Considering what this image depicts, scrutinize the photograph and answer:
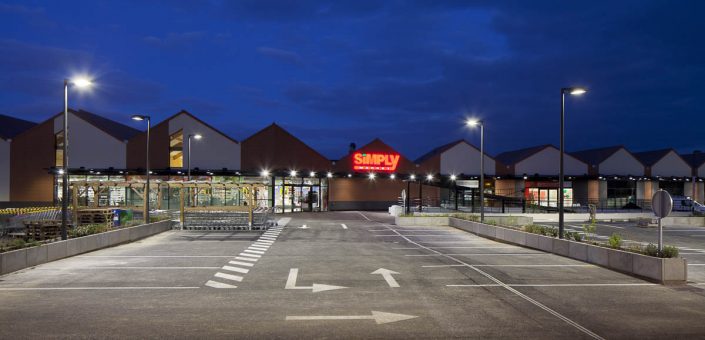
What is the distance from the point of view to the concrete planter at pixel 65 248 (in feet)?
48.9

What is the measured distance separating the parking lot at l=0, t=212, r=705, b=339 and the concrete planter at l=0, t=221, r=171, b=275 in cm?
45

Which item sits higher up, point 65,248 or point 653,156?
point 653,156

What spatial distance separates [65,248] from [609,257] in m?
19.2

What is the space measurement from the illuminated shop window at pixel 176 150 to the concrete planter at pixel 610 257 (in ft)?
112

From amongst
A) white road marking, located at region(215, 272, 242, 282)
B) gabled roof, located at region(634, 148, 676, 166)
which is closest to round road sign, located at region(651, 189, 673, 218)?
white road marking, located at region(215, 272, 242, 282)

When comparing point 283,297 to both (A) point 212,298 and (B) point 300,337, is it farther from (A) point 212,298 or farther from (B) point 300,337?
(B) point 300,337

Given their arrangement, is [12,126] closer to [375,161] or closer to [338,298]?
[375,161]

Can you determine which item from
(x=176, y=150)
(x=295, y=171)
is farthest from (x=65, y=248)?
(x=176, y=150)

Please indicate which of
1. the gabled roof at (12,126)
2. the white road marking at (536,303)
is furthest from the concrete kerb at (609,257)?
the gabled roof at (12,126)

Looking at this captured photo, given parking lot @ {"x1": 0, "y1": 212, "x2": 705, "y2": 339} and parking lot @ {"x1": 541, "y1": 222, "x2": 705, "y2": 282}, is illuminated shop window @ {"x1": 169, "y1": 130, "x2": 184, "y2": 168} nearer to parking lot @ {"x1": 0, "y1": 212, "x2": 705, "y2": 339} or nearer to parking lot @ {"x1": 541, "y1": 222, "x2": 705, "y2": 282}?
parking lot @ {"x1": 0, "y1": 212, "x2": 705, "y2": 339}

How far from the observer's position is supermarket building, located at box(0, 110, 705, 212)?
4684 centimetres

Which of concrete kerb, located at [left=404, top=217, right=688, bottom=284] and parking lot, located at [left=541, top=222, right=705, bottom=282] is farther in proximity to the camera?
parking lot, located at [left=541, top=222, right=705, bottom=282]

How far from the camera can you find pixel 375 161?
174 feet

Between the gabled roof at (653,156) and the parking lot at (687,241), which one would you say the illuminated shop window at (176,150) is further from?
the gabled roof at (653,156)
